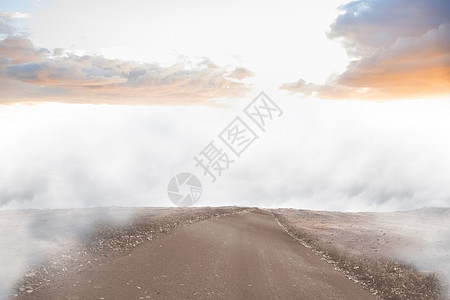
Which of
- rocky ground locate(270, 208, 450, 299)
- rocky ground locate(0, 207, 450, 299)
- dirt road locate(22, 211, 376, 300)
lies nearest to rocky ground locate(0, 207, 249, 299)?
rocky ground locate(0, 207, 450, 299)

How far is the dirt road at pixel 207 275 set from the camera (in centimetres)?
1209

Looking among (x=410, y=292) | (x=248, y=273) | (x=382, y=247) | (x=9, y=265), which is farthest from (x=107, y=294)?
(x=382, y=247)

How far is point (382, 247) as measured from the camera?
24.3 meters

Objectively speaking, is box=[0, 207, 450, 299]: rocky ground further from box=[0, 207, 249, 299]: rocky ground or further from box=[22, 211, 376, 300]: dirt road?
box=[22, 211, 376, 300]: dirt road

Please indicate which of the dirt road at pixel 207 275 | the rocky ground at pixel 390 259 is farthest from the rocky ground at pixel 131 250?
the dirt road at pixel 207 275

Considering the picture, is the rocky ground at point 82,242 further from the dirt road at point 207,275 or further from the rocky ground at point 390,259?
the rocky ground at point 390,259

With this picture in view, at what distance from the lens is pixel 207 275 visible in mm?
14531

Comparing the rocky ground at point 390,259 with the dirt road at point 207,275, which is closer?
the dirt road at point 207,275

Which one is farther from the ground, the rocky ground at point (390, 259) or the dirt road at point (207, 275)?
the rocky ground at point (390, 259)

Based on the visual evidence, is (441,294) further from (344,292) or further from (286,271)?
(286,271)

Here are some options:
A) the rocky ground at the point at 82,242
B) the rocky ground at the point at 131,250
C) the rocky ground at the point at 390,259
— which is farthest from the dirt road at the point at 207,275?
the rocky ground at the point at 390,259

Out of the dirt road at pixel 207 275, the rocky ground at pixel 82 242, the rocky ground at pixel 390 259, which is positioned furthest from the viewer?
the rocky ground at pixel 390 259

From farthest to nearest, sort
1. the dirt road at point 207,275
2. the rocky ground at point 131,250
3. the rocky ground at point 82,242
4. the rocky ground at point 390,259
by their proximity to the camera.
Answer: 1. the rocky ground at point 390,259
2. the rocky ground at point 131,250
3. the rocky ground at point 82,242
4. the dirt road at point 207,275

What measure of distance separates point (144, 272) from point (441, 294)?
1372cm
